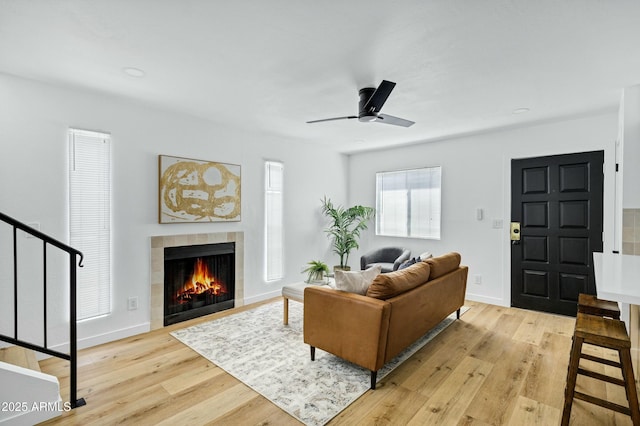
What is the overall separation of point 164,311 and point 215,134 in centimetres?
222

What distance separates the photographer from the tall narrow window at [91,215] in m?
3.01

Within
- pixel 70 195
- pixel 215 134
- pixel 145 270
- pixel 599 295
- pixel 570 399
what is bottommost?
pixel 570 399

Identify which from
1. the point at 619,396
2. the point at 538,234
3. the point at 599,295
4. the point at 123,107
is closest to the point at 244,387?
the point at 599,295

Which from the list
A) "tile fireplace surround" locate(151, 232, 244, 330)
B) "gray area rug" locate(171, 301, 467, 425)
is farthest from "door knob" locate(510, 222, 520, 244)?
"tile fireplace surround" locate(151, 232, 244, 330)

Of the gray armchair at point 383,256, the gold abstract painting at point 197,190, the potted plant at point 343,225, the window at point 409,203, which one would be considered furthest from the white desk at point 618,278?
the gold abstract painting at point 197,190

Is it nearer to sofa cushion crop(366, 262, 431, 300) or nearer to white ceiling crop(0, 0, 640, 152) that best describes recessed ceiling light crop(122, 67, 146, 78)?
white ceiling crop(0, 0, 640, 152)

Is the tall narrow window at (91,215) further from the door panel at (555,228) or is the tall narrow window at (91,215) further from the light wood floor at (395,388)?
the door panel at (555,228)

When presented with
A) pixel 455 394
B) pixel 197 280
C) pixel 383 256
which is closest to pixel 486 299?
pixel 383 256

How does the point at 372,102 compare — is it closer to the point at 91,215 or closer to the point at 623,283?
the point at 623,283

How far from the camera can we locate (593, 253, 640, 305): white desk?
144cm

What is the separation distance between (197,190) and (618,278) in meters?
3.81

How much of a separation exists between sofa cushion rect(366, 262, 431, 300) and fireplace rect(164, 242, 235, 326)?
7.70 feet

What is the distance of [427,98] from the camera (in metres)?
3.13

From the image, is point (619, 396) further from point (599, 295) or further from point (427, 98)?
point (427, 98)
